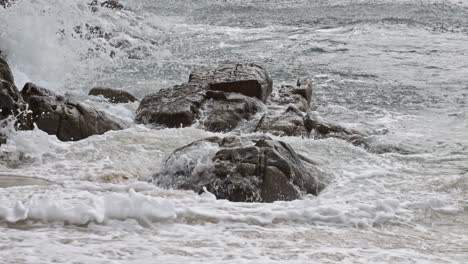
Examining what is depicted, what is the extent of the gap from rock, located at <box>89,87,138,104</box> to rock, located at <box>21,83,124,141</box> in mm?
1849

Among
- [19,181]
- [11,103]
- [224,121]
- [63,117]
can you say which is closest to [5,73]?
[11,103]

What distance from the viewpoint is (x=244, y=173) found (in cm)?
604

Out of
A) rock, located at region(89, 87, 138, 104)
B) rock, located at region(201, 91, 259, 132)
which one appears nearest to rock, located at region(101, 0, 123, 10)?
rock, located at region(89, 87, 138, 104)

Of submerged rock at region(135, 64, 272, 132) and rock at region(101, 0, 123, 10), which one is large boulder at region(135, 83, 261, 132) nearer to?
submerged rock at region(135, 64, 272, 132)

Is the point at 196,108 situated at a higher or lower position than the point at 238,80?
lower

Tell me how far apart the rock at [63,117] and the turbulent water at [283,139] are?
23 cm

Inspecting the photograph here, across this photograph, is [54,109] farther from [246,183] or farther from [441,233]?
[441,233]

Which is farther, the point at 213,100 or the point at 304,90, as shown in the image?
the point at 304,90

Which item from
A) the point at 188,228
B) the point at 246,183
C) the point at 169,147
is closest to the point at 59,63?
the point at 169,147

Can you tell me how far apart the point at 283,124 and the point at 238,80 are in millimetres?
1612

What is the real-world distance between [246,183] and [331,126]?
322 centimetres

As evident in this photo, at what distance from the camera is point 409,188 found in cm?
650

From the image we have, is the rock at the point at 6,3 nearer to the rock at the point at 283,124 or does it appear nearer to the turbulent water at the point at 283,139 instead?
the turbulent water at the point at 283,139

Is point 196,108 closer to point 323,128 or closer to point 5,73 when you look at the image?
point 323,128
